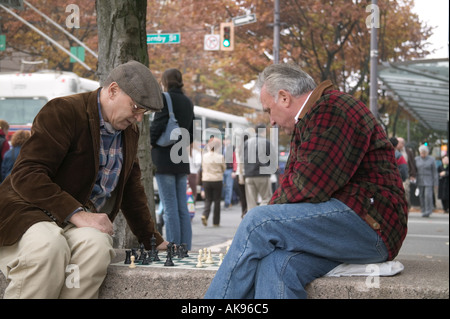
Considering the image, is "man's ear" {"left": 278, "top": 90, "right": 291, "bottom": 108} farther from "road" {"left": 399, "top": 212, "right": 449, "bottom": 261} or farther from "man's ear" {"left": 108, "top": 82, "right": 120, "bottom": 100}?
"road" {"left": 399, "top": 212, "right": 449, "bottom": 261}

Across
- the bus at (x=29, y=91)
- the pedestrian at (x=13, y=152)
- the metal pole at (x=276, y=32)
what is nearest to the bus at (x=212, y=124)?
the metal pole at (x=276, y=32)

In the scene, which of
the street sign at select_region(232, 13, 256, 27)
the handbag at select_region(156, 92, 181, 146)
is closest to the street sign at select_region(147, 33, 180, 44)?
the street sign at select_region(232, 13, 256, 27)

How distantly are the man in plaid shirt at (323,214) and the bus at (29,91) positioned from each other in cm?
1308

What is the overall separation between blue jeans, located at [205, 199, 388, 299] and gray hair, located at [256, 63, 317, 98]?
62cm

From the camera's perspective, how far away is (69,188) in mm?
3580

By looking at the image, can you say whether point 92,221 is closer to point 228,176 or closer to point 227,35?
point 227,35

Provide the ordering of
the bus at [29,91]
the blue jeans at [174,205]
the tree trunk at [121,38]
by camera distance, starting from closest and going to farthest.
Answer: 1. the tree trunk at [121,38]
2. the blue jeans at [174,205]
3. the bus at [29,91]

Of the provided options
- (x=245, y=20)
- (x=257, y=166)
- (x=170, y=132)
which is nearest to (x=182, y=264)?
(x=170, y=132)

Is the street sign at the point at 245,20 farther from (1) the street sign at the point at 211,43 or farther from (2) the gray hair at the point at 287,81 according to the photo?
(2) the gray hair at the point at 287,81

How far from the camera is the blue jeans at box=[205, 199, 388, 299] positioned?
9.79 feet

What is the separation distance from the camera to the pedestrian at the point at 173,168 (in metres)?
6.42

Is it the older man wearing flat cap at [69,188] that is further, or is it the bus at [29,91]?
the bus at [29,91]

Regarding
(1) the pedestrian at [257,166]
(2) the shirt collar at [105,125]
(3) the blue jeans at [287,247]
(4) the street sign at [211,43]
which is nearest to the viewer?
(3) the blue jeans at [287,247]

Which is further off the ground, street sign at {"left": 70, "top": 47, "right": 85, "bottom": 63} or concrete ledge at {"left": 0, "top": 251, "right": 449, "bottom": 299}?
street sign at {"left": 70, "top": 47, "right": 85, "bottom": 63}
